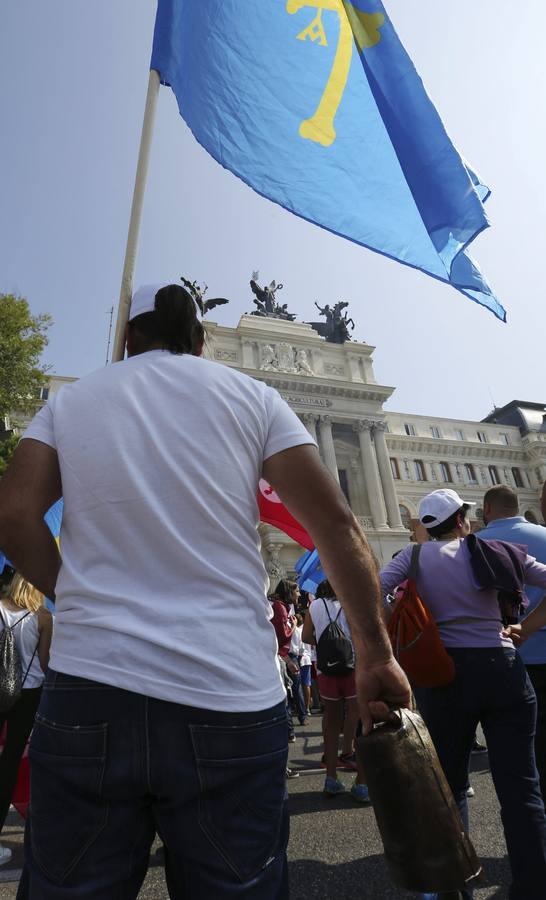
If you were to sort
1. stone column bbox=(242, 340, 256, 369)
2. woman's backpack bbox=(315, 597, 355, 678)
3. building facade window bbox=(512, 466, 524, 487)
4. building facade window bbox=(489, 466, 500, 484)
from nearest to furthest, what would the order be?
woman's backpack bbox=(315, 597, 355, 678)
stone column bbox=(242, 340, 256, 369)
building facade window bbox=(489, 466, 500, 484)
building facade window bbox=(512, 466, 524, 487)

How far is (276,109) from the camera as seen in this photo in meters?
3.02

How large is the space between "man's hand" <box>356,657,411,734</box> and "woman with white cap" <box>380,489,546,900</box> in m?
1.18

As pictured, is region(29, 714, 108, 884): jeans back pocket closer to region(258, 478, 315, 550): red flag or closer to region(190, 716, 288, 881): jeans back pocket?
region(190, 716, 288, 881): jeans back pocket

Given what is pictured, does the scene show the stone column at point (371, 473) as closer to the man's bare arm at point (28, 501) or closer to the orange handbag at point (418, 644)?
the orange handbag at point (418, 644)

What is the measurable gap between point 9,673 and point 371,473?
94.8ft

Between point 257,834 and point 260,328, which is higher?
point 260,328

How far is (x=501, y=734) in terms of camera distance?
7.13 feet

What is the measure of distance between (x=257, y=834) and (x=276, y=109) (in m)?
3.26

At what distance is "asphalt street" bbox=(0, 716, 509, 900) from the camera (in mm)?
2482

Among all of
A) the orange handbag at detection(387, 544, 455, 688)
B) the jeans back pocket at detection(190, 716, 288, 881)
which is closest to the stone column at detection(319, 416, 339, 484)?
the orange handbag at detection(387, 544, 455, 688)

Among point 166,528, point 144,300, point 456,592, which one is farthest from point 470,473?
point 166,528

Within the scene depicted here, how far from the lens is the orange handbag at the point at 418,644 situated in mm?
2229

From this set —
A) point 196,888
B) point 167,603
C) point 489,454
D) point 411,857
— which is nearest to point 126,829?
point 196,888

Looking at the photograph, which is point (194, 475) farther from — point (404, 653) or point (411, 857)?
point (404, 653)
